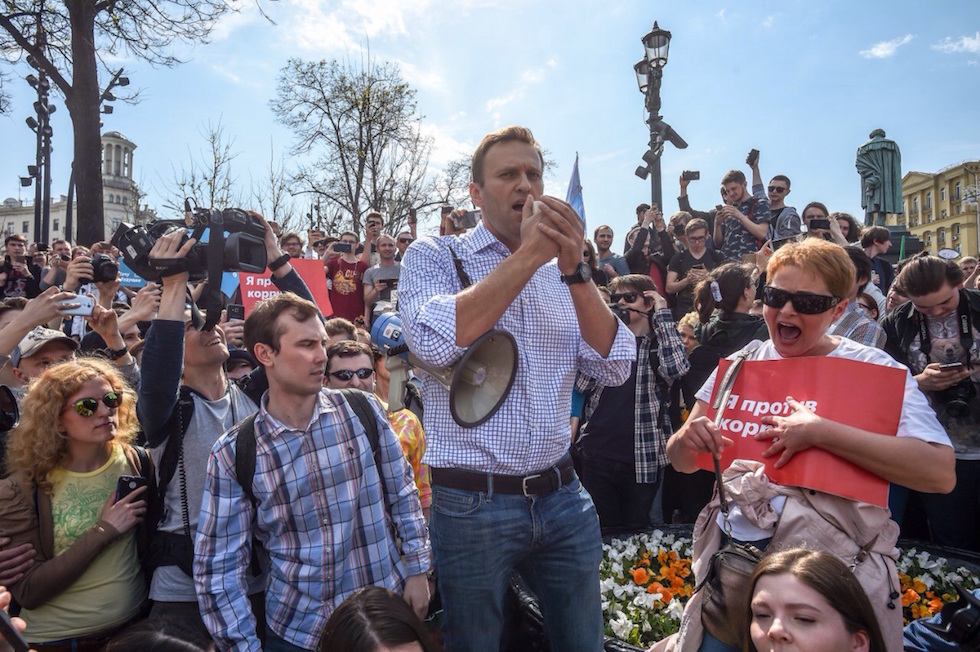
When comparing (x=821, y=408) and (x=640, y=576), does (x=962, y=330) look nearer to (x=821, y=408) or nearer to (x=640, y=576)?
(x=640, y=576)

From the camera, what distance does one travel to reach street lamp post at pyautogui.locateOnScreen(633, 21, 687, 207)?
950 centimetres

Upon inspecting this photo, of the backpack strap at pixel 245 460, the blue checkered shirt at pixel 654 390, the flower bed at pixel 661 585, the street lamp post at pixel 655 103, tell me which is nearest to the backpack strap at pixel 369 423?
the backpack strap at pixel 245 460

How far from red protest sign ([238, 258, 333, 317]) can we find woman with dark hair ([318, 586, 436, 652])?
13.3 ft

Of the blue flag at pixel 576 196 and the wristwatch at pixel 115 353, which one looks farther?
the wristwatch at pixel 115 353

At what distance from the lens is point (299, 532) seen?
236 cm

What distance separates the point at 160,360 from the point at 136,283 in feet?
18.8

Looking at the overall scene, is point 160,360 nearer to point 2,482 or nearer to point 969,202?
point 2,482

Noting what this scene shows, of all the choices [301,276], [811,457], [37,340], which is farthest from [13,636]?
[301,276]

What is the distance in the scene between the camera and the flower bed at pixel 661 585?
3.00m

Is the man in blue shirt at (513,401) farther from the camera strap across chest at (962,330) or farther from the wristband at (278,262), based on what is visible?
the camera strap across chest at (962,330)

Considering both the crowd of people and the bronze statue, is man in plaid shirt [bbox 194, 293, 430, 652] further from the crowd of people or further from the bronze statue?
the bronze statue

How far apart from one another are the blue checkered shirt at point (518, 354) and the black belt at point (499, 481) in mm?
18

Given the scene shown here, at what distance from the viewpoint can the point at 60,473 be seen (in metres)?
2.84

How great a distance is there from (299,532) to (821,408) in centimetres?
176
